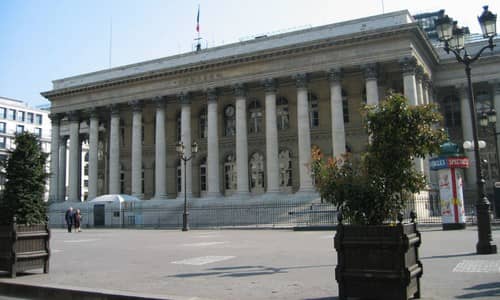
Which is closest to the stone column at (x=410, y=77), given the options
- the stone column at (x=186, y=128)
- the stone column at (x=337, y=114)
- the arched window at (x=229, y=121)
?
the stone column at (x=337, y=114)

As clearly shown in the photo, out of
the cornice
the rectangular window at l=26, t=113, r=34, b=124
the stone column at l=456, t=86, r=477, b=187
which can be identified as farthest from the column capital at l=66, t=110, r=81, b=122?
the rectangular window at l=26, t=113, r=34, b=124

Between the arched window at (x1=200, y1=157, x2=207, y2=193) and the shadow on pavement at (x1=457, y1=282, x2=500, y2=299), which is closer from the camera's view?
the shadow on pavement at (x1=457, y1=282, x2=500, y2=299)

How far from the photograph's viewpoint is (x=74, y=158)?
4641 cm

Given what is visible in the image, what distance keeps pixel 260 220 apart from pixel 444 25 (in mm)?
21211

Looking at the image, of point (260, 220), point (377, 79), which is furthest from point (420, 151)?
point (377, 79)

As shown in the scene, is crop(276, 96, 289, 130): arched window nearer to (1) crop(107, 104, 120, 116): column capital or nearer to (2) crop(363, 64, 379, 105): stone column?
(2) crop(363, 64, 379, 105): stone column

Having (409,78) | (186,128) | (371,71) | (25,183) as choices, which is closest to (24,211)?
(25,183)

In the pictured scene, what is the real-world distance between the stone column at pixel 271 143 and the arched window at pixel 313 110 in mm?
5054

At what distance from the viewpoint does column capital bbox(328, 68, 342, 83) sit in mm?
34938

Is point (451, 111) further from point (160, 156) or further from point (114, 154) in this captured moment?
point (114, 154)

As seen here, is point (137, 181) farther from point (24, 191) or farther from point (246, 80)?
point (24, 191)

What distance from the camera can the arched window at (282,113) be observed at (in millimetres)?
42125

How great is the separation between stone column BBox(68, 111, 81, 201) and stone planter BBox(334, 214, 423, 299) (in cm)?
4208

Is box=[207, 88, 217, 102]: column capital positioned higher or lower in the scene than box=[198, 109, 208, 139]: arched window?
higher
